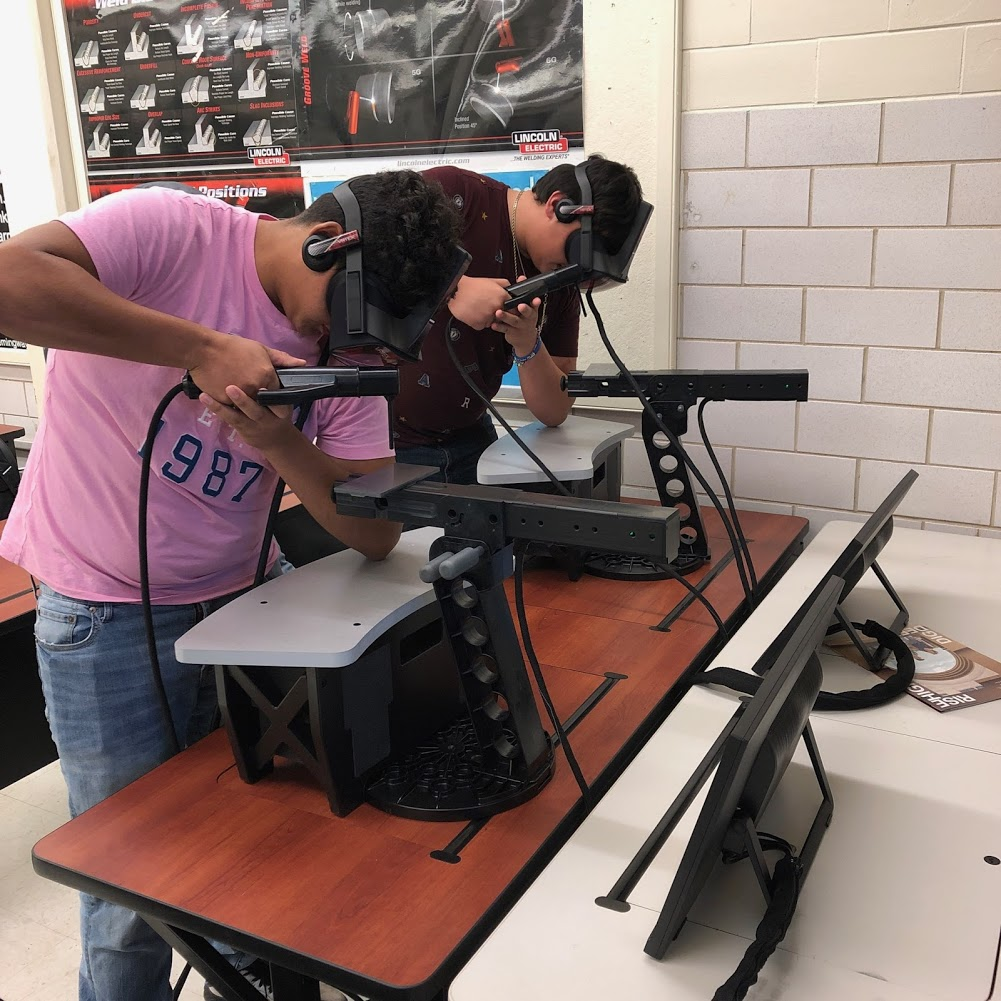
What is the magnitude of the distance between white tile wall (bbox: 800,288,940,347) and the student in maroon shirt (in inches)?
23.4

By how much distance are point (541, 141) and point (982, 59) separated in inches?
39.5

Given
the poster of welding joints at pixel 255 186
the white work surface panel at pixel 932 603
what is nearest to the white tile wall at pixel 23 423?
the poster of welding joints at pixel 255 186

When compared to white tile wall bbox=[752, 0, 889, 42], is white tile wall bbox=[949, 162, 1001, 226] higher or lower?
lower

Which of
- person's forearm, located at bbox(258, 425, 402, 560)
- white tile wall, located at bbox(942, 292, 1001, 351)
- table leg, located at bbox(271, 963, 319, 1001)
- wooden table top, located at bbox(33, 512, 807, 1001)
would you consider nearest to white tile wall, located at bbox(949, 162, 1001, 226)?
white tile wall, located at bbox(942, 292, 1001, 351)

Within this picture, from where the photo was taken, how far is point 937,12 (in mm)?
1953

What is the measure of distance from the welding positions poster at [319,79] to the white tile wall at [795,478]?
0.93 m

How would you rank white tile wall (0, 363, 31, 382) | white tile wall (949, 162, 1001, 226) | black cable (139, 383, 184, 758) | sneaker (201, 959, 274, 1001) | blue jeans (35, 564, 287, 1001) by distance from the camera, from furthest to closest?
white tile wall (0, 363, 31, 382) → white tile wall (949, 162, 1001, 226) → sneaker (201, 959, 274, 1001) → blue jeans (35, 564, 287, 1001) → black cable (139, 383, 184, 758)

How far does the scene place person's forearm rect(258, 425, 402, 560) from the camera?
120 cm

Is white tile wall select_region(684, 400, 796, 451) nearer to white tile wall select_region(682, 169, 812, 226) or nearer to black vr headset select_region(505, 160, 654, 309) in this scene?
white tile wall select_region(682, 169, 812, 226)

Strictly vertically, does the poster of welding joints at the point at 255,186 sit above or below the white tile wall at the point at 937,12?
below

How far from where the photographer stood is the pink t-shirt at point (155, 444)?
1.17 m

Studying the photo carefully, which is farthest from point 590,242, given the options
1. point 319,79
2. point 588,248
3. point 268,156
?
point 268,156

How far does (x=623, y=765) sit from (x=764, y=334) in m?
1.38

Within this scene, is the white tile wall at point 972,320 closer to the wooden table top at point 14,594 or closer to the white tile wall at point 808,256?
the white tile wall at point 808,256
